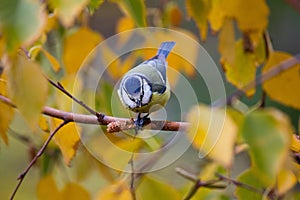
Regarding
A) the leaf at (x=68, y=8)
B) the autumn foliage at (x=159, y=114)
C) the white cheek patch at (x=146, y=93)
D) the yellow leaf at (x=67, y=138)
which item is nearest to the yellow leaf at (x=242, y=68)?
the autumn foliage at (x=159, y=114)

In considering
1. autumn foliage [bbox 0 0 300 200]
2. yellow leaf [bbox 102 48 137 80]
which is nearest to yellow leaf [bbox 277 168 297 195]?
autumn foliage [bbox 0 0 300 200]

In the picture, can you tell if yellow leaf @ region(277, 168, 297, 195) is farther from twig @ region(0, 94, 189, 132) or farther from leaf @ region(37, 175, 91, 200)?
leaf @ region(37, 175, 91, 200)

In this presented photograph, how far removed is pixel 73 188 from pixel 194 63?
31 cm

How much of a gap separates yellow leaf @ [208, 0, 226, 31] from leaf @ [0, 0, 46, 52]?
0.85 feet

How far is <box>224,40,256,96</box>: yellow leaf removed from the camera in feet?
2.62

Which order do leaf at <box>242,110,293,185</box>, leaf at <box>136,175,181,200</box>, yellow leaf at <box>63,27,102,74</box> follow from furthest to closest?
yellow leaf at <box>63,27,102,74</box>, leaf at <box>136,175,181,200</box>, leaf at <box>242,110,293,185</box>

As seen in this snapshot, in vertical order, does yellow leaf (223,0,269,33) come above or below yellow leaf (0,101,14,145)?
below

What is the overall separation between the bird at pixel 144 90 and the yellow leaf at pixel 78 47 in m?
0.09

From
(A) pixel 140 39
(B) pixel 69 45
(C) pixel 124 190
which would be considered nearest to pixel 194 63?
(A) pixel 140 39

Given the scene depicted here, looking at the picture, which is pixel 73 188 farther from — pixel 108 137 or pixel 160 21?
pixel 160 21

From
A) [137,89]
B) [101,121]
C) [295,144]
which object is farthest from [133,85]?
[295,144]

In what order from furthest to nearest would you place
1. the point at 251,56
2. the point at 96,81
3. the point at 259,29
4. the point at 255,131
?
the point at 96,81 < the point at 251,56 < the point at 259,29 < the point at 255,131

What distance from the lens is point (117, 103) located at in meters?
0.91

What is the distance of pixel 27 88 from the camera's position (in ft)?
1.71
